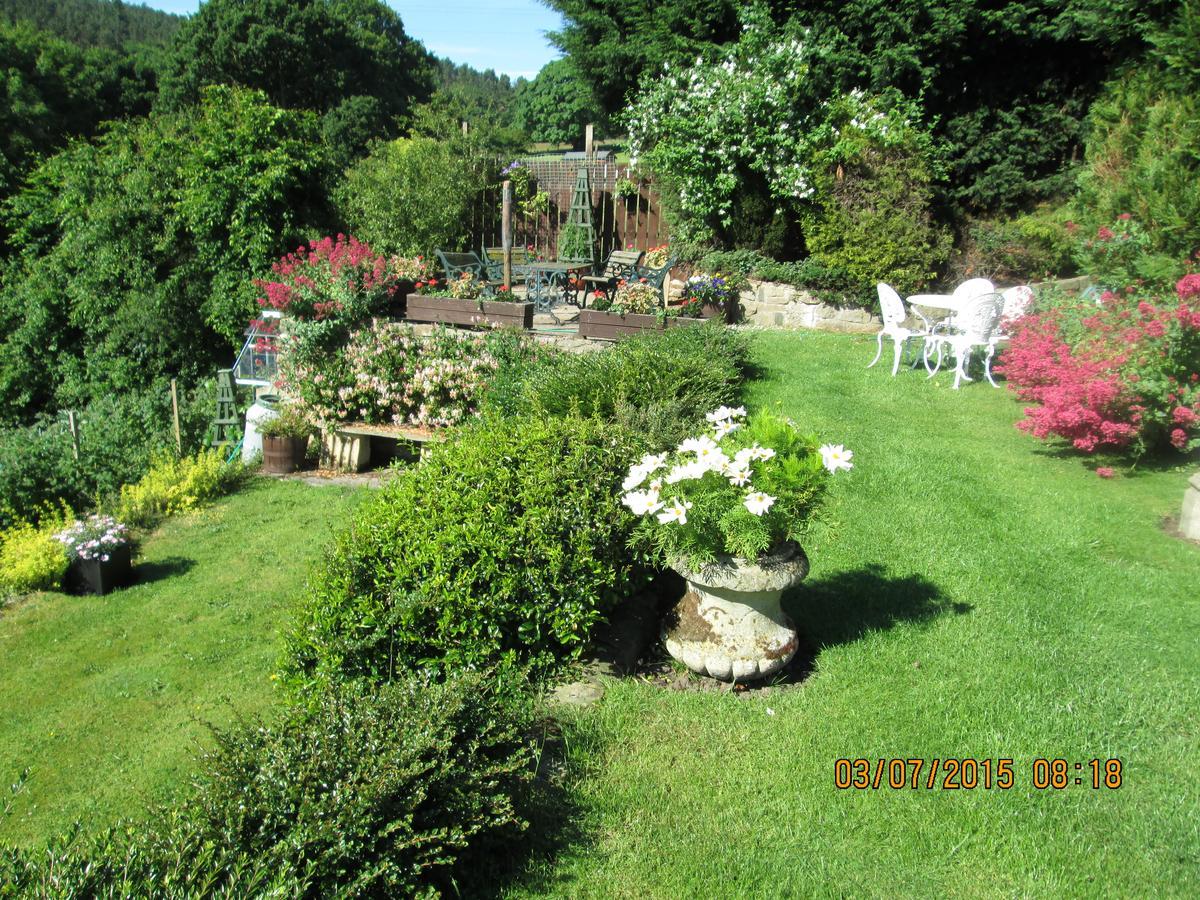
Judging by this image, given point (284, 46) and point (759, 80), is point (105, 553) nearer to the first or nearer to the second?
point (759, 80)

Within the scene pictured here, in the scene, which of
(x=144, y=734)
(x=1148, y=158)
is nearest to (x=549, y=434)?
(x=144, y=734)

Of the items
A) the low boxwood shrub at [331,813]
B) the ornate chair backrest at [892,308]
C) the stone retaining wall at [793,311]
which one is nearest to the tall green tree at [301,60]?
the stone retaining wall at [793,311]

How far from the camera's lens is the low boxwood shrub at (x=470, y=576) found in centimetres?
331

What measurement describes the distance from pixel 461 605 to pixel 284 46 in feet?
109

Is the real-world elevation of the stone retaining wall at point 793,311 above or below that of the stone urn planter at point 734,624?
above

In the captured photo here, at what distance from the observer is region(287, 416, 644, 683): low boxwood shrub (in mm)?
3307

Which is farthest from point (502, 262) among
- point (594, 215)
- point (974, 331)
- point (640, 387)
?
point (640, 387)

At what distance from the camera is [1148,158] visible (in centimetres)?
851

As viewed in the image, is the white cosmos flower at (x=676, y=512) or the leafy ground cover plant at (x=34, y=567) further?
the leafy ground cover plant at (x=34, y=567)

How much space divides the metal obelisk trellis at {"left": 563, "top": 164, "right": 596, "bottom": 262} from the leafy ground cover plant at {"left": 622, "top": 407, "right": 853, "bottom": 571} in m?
10.2

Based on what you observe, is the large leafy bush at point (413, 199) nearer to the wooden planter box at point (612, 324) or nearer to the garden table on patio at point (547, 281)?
the garden table on patio at point (547, 281)

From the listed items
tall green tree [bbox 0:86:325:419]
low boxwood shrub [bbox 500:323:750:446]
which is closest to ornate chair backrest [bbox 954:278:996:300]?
low boxwood shrub [bbox 500:323:750:446]

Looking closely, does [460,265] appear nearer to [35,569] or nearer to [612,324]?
[612,324]

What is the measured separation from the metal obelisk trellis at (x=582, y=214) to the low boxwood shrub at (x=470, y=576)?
1002 centimetres
